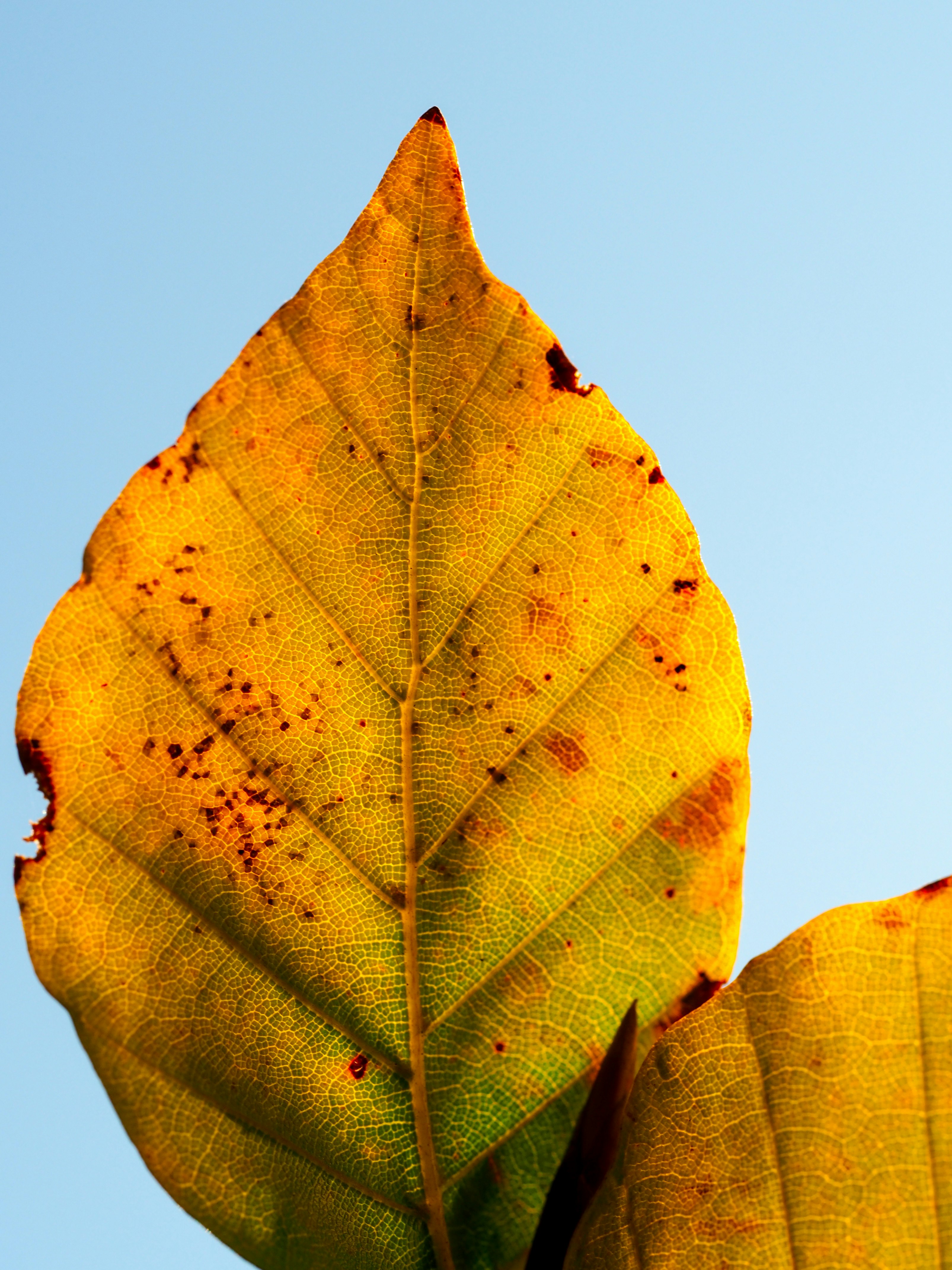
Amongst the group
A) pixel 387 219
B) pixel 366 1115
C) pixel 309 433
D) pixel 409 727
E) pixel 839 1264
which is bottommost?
pixel 839 1264

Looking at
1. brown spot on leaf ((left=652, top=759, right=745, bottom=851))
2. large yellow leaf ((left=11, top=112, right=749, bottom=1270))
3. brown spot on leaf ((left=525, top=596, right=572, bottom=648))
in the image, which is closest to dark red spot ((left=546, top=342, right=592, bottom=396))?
large yellow leaf ((left=11, top=112, right=749, bottom=1270))

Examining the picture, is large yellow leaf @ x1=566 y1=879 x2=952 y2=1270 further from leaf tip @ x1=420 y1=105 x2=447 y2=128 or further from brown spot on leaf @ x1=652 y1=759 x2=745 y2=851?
leaf tip @ x1=420 y1=105 x2=447 y2=128

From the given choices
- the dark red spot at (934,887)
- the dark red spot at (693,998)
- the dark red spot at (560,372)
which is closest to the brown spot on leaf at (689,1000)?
the dark red spot at (693,998)

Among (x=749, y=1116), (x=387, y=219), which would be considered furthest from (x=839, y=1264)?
(x=387, y=219)

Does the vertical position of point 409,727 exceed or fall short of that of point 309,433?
it falls short

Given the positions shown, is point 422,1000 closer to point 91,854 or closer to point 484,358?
point 91,854

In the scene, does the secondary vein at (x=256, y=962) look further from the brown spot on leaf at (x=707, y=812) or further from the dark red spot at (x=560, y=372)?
the dark red spot at (x=560, y=372)
